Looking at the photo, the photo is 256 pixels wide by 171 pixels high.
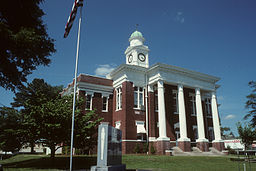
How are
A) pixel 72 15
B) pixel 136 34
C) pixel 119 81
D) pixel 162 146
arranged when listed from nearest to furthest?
pixel 72 15
pixel 162 146
pixel 119 81
pixel 136 34

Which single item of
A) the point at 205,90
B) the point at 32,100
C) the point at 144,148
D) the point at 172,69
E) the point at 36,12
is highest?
the point at 36,12

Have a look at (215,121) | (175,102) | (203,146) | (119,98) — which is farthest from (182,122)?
(119,98)

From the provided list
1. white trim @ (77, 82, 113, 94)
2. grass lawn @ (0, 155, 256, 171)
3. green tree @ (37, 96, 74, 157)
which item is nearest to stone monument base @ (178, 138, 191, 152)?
grass lawn @ (0, 155, 256, 171)

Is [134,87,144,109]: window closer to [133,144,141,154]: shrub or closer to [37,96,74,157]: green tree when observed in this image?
[133,144,141,154]: shrub

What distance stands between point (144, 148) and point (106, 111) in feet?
24.3

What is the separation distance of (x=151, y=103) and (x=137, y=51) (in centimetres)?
1019

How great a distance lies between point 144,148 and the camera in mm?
25078

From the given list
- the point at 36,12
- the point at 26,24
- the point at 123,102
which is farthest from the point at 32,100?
the point at 123,102

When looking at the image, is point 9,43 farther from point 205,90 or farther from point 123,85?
point 205,90

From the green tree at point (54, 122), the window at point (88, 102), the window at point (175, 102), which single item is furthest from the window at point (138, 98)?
the green tree at point (54, 122)

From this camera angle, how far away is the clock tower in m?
33.1

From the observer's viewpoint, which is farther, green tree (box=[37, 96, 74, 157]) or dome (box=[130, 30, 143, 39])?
dome (box=[130, 30, 143, 39])

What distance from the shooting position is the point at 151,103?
2725cm

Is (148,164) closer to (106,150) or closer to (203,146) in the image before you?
(106,150)
